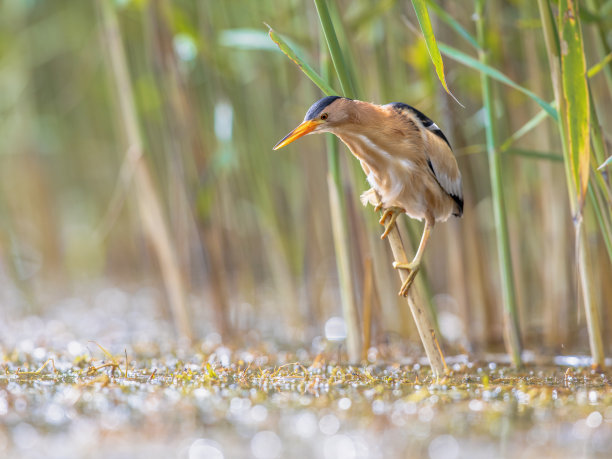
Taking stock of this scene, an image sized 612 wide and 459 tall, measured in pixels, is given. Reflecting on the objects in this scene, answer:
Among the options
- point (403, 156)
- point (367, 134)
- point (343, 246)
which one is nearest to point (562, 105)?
point (403, 156)

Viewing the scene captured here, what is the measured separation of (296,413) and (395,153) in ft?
2.73

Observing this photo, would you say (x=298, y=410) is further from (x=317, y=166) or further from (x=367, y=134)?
(x=317, y=166)

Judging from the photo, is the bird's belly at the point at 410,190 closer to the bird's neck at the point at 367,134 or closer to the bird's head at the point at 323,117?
the bird's neck at the point at 367,134

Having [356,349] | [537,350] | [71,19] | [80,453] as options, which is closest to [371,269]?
[356,349]

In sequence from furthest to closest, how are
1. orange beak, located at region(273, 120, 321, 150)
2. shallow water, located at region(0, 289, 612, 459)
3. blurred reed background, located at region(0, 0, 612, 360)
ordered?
blurred reed background, located at region(0, 0, 612, 360) → orange beak, located at region(273, 120, 321, 150) → shallow water, located at region(0, 289, 612, 459)

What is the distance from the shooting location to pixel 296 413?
1.96 metres

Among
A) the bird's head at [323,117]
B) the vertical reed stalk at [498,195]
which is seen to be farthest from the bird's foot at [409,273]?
the vertical reed stalk at [498,195]

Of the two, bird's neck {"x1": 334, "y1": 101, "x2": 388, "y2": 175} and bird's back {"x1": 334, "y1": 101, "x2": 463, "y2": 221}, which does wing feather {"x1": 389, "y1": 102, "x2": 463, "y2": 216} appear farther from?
bird's neck {"x1": 334, "y1": 101, "x2": 388, "y2": 175}

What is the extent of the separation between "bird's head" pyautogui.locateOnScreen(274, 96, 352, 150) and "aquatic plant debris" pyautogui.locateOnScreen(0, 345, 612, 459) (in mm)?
749

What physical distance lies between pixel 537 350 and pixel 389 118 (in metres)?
1.70

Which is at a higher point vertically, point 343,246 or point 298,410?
point 343,246

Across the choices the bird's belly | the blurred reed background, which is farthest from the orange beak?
the blurred reed background

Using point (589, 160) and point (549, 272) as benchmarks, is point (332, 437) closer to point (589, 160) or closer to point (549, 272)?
point (589, 160)

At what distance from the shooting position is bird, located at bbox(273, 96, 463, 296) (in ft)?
7.14
